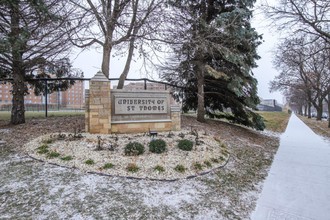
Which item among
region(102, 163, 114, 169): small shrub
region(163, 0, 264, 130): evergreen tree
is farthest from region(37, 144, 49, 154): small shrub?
region(163, 0, 264, 130): evergreen tree

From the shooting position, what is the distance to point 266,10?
1085 centimetres

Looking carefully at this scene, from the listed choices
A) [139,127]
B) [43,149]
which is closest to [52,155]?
[43,149]

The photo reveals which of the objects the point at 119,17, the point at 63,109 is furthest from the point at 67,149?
the point at 63,109

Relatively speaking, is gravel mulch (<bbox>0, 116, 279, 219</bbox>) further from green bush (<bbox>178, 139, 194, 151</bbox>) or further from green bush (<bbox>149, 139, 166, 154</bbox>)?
green bush (<bbox>149, 139, 166, 154</bbox>)

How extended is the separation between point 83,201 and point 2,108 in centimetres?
1555

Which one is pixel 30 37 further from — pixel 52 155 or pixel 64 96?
pixel 64 96

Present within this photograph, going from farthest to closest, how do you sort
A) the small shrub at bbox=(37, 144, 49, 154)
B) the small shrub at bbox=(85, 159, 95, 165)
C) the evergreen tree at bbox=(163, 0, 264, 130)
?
1. the evergreen tree at bbox=(163, 0, 264, 130)
2. the small shrub at bbox=(37, 144, 49, 154)
3. the small shrub at bbox=(85, 159, 95, 165)

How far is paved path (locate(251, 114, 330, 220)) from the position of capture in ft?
10.8

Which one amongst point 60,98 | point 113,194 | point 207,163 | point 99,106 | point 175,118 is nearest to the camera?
point 113,194

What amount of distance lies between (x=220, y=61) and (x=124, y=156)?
6.88 meters

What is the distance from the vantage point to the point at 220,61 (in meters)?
10.1

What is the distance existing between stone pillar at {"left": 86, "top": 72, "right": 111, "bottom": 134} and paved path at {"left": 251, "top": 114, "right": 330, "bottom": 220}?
171 inches

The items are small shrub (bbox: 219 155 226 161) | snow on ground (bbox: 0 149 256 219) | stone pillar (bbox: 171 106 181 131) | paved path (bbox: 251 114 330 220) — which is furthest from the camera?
stone pillar (bbox: 171 106 181 131)

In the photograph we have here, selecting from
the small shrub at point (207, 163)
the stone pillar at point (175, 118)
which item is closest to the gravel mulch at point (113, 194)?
the small shrub at point (207, 163)
